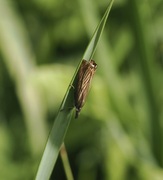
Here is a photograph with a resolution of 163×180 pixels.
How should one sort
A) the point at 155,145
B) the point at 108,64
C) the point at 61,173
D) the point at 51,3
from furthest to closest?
1. the point at 51,3
2. the point at 61,173
3. the point at 108,64
4. the point at 155,145

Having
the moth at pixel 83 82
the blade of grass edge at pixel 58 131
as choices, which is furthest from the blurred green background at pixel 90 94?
the blade of grass edge at pixel 58 131

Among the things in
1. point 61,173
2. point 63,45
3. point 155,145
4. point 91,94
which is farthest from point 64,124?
point 63,45


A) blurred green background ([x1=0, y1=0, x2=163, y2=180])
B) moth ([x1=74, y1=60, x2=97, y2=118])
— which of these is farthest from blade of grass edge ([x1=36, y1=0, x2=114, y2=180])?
blurred green background ([x1=0, y1=0, x2=163, y2=180])

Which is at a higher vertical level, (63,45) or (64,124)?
(64,124)

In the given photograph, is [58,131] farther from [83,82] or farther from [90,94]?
[90,94]

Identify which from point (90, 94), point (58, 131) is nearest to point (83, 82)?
point (58, 131)

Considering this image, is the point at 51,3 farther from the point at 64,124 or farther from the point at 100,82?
the point at 64,124

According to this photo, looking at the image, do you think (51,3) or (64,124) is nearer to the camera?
(64,124)
